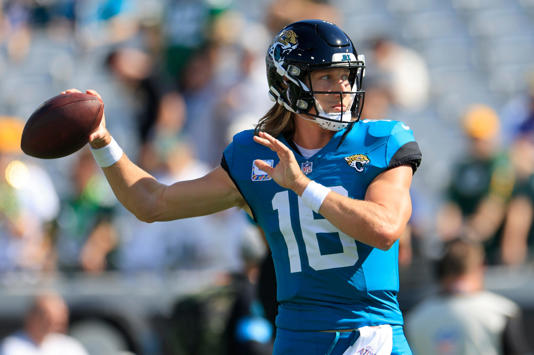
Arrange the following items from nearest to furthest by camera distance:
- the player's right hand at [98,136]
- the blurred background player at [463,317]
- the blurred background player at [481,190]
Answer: the player's right hand at [98,136] < the blurred background player at [463,317] < the blurred background player at [481,190]

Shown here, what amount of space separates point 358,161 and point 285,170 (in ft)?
0.99

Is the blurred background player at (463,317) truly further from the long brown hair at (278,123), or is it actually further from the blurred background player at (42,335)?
the blurred background player at (42,335)

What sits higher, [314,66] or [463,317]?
[314,66]

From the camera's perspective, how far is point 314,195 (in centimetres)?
325

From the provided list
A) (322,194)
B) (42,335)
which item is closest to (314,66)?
(322,194)

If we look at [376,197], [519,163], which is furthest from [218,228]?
[376,197]

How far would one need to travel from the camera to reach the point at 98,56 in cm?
1119

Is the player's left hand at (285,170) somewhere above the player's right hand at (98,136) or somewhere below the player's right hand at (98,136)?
above

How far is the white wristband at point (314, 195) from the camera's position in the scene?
10.6 feet

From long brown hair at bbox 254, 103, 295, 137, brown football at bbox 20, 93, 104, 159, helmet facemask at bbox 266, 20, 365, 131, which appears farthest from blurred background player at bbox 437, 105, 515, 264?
brown football at bbox 20, 93, 104, 159

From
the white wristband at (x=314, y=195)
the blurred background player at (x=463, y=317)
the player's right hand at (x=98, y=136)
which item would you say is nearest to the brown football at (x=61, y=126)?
the player's right hand at (x=98, y=136)

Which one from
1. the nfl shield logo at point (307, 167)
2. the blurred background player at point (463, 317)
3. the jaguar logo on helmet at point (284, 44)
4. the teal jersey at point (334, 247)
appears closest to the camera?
the teal jersey at point (334, 247)

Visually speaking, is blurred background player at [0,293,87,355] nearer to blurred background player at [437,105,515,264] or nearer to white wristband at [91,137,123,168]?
blurred background player at [437,105,515,264]

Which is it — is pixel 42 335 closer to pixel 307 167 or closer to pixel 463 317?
pixel 463 317
